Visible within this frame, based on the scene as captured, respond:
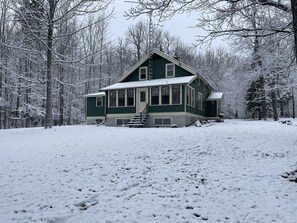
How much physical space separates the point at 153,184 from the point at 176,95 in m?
14.8

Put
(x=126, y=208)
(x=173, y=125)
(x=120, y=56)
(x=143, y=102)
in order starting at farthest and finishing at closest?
(x=120, y=56) < (x=143, y=102) < (x=173, y=125) < (x=126, y=208)

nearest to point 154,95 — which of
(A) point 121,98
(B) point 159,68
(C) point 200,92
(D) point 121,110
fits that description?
(B) point 159,68

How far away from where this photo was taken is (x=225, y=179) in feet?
19.7

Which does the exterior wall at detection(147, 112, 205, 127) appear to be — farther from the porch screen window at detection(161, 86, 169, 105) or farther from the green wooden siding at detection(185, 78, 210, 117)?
the porch screen window at detection(161, 86, 169, 105)

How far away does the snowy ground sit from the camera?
4.52 metres

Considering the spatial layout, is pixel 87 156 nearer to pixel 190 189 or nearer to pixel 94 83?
pixel 190 189

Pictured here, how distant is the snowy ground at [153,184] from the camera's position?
452cm

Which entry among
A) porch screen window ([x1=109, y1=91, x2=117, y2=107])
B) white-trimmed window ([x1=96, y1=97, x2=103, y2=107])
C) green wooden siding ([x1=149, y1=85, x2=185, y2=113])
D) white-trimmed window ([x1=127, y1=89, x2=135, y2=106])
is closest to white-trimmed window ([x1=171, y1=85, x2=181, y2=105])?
green wooden siding ([x1=149, y1=85, x2=185, y2=113])

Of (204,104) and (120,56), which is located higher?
(120,56)

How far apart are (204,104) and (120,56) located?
19.6 meters

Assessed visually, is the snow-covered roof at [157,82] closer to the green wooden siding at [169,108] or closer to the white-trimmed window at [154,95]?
the white-trimmed window at [154,95]

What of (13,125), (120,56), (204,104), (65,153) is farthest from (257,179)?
(120,56)

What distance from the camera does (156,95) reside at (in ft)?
69.6

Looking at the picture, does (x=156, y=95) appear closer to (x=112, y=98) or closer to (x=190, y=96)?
(x=190, y=96)
